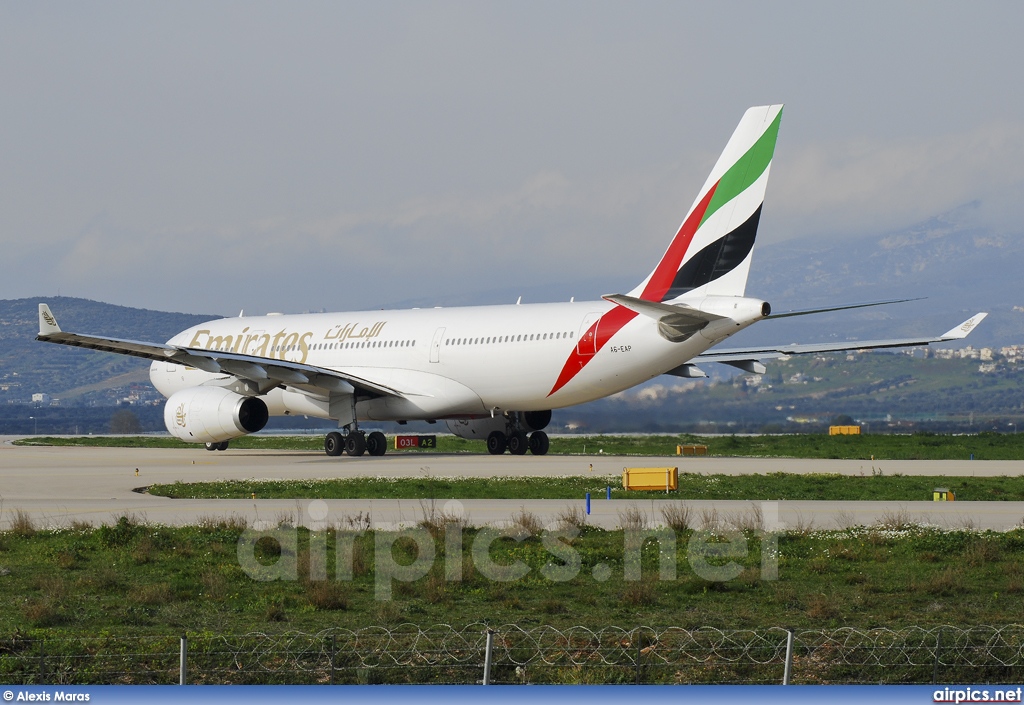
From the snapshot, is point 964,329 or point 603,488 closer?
point 603,488

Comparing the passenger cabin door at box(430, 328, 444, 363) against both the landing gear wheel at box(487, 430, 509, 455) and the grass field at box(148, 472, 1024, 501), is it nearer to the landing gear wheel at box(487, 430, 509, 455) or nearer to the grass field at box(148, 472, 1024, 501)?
the landing gear wheel at box(487, 430, 509, 455)

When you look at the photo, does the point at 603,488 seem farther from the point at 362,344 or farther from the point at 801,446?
the point at 801,446

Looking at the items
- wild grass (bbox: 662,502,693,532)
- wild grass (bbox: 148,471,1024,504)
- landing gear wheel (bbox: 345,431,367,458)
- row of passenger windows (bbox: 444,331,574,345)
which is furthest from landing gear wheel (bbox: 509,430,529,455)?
wild grass (bbox: 662,502,693,532)

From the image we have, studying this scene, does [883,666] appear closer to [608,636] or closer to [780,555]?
[608,636]

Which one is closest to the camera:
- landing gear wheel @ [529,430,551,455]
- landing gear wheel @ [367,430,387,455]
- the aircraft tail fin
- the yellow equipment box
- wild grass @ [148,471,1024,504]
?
wild grass @ [148,471,1024,504]

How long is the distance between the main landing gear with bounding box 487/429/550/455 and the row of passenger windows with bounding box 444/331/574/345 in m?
4.86

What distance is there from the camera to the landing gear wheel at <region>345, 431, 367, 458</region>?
4700 centimetres

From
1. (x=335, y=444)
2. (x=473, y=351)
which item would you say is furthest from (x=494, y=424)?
(x=335, y=444)

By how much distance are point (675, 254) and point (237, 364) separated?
14.8 metres

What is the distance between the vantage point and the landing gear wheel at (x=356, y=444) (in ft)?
154

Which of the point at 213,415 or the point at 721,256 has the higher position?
the point at 721,256

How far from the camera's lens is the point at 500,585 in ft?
61.0

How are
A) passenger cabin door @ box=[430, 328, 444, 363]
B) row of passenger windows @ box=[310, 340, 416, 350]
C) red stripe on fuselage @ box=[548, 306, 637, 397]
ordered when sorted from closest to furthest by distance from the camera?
red stripe on fuselage @ box=[548, 306, 637, 397] < passenger cabin door @ box=[430, 328, 444, 363] < row of passenger windows @ box=[310, 340, 416, 350]

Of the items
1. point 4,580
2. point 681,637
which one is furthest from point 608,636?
point 4,580
